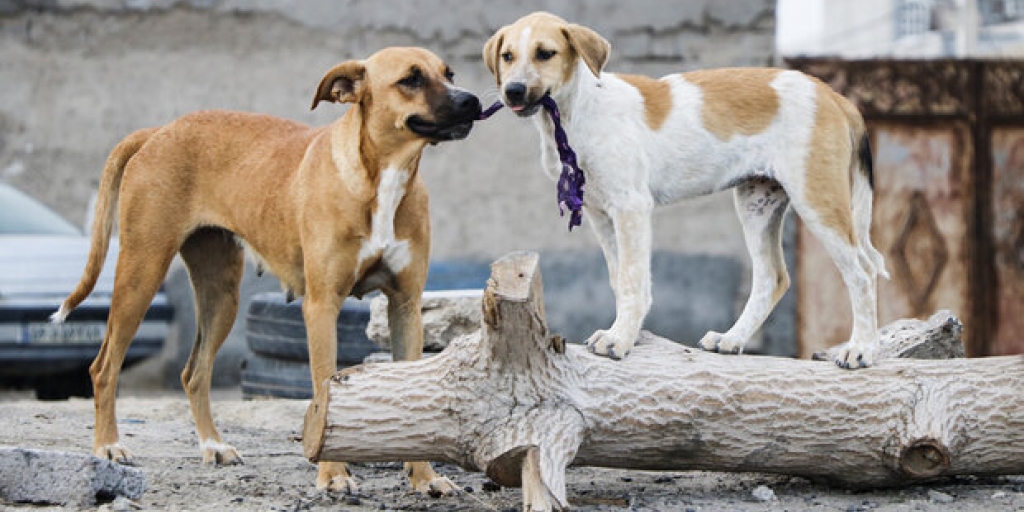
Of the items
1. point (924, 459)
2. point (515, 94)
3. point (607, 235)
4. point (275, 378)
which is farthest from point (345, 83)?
point (275, 378)

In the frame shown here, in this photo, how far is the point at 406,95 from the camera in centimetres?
507

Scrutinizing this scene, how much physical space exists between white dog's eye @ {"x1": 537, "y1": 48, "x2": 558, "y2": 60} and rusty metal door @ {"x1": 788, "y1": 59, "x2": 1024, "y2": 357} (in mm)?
5975

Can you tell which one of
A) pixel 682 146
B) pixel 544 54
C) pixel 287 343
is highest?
pixel 544 54

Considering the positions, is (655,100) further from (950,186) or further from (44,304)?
(950,186)

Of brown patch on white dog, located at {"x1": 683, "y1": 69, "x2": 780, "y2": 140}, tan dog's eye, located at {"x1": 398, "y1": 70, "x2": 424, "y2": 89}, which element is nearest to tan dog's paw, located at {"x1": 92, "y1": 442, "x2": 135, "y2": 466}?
tan dog's eye, located at {"x1": 398, "y1": 70, "x2": 424, "y2": 89}

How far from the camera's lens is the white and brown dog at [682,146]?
494 centimetres

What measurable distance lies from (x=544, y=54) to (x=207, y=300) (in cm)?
220

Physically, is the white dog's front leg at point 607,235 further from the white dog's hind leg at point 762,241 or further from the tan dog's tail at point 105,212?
the tan dog's tail at point 105,212

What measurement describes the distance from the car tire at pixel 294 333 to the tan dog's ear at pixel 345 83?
7.84ft

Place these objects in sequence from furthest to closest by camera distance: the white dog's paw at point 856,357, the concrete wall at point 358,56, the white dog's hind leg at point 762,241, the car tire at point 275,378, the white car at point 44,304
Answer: the concrete wall at point 358,56, the white car at point 44,304, the car tire at point 275,378, the white dog's hind leg at point 762,241, the white dog's paw at point 856,357

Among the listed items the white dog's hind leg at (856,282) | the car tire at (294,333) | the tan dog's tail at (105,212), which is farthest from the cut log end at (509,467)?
the car tire at (294,333)

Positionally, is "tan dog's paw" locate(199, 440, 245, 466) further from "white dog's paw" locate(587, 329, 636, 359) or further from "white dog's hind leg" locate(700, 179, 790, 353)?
"white dog's hind leg" locate(700, 179, 790, 353)

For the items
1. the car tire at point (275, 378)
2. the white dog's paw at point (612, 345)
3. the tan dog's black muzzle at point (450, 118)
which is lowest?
the car tire at point (275, 378)

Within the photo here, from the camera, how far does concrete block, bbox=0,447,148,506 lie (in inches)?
181
